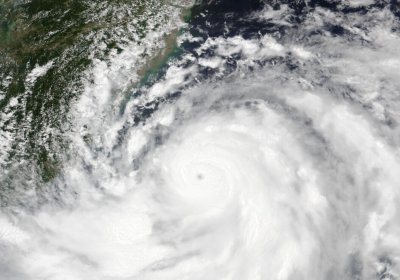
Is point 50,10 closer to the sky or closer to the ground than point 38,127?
closer to the sky

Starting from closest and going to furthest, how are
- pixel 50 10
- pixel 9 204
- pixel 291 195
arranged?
1. pixel 291 195
2. pixel 9 204
3. pixel 50 10

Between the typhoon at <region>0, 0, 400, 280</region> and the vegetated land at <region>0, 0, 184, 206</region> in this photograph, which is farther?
the vegetated land at <region>0, 0, 184, 206</region>

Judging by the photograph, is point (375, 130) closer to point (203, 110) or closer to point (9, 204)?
point (203, 110)

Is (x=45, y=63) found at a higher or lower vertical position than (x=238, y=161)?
higher

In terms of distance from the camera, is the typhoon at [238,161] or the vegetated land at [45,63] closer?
the typhoon at [238,161]

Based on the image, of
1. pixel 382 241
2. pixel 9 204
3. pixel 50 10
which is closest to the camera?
pixel 382 241

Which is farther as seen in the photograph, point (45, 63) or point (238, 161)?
point (45, 63)

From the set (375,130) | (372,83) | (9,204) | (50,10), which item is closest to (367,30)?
(372,83)

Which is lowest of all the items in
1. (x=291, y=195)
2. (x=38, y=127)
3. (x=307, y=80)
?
(x=291, y=195)
